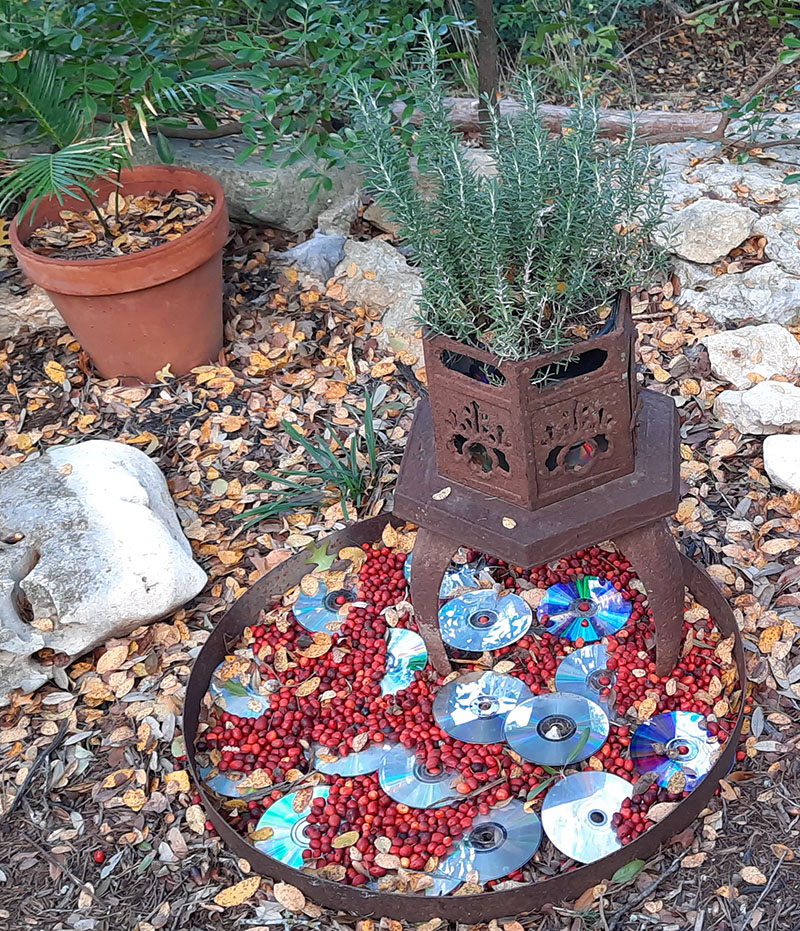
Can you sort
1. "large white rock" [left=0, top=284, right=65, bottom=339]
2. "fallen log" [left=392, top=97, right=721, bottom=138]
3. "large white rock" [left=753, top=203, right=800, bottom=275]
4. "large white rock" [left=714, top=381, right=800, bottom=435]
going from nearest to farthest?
"large white rock" [left=714, top=381, right=800, bottom=435]
"large white rock" [left=753, top=203, right=800, bottom=275]
"large white rock" [left=0, top=284, right=65, bottom=339]
"fallen log" [left=392, top=97, right=721, bottom=138]

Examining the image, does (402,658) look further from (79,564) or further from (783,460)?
(783,460)

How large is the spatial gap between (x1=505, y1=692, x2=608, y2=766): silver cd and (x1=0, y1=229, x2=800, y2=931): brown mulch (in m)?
0.27

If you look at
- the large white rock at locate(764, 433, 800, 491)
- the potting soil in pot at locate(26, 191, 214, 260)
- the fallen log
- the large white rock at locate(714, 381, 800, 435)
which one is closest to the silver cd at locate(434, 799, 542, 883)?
the large white rock at locate(764, 433, 800, 491)

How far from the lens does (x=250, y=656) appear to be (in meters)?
2.48

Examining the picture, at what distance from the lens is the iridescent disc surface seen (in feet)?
7.12

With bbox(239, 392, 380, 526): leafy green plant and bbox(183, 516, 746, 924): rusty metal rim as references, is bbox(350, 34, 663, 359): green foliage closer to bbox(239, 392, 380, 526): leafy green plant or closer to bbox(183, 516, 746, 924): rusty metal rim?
bbox(183, 516, 746, 924): rusty metal rim

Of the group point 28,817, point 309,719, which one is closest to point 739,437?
point 309,719

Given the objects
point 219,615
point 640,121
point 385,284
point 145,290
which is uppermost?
point 145,290

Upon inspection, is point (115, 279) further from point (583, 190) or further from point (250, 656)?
point (583, 190)

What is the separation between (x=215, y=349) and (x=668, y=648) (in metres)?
2.02

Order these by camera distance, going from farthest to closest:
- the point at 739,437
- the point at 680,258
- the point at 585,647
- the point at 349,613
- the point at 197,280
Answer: the point at 680,258, the point at 197,280, the point at 739,437, the point at 349,613, the point at 585,647

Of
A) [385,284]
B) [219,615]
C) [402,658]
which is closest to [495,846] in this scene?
[402,658]

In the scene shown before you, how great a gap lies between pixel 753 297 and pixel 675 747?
71.3 inches

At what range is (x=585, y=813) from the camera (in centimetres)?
201
